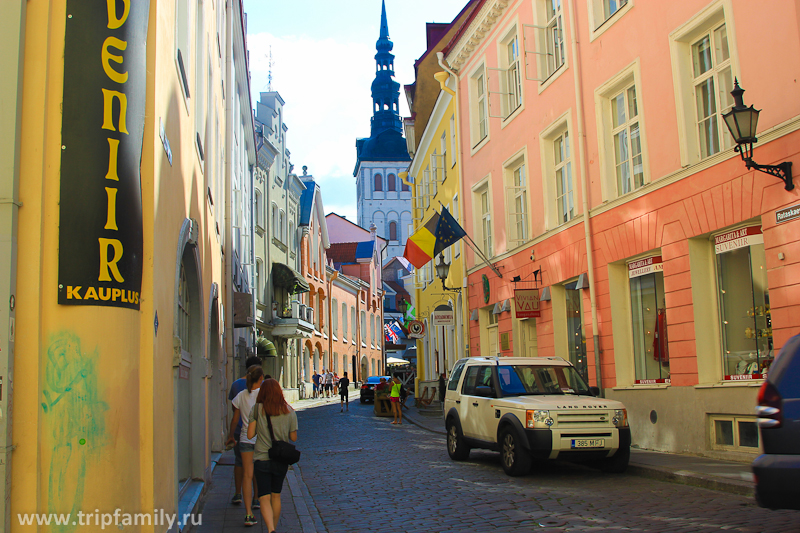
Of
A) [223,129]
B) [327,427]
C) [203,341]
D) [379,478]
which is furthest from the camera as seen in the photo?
[327,427]

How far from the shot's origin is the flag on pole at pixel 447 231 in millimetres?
19703

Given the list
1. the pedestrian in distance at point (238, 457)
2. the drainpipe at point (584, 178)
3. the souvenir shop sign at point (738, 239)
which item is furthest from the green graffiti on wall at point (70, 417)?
the drainpipe at point (584, 178)

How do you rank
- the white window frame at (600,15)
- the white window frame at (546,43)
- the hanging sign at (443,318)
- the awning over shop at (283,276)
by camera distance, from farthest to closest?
the awning over shop at (283,276), the hanging sign at (443,318), the white window frame at (546,43), the white window frame at (600,15)

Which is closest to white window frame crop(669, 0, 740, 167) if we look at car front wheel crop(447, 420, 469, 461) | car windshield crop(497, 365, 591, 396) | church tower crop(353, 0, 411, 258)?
car windshield crop(497, 365, 591, 396)

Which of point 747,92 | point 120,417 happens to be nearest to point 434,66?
point 747,92

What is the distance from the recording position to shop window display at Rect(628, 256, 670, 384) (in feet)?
43.5

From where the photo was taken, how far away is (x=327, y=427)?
22.7 m

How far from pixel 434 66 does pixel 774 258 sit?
877 inches

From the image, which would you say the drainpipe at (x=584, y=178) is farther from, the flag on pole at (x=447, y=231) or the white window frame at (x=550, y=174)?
the flag on pole at (x=447, y=231)

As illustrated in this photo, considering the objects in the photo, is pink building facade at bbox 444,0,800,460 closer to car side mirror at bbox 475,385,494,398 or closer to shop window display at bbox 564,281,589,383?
shop window display at bbox 564,281,589,383

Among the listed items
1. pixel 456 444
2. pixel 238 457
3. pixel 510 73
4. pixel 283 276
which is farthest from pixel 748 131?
pixel 283 276

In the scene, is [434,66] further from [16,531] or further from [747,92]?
[16,531]

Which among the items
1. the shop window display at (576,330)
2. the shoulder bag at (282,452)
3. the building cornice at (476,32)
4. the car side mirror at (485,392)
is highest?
the building cornice at (476,32)

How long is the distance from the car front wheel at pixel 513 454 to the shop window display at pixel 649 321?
358 centimetres
